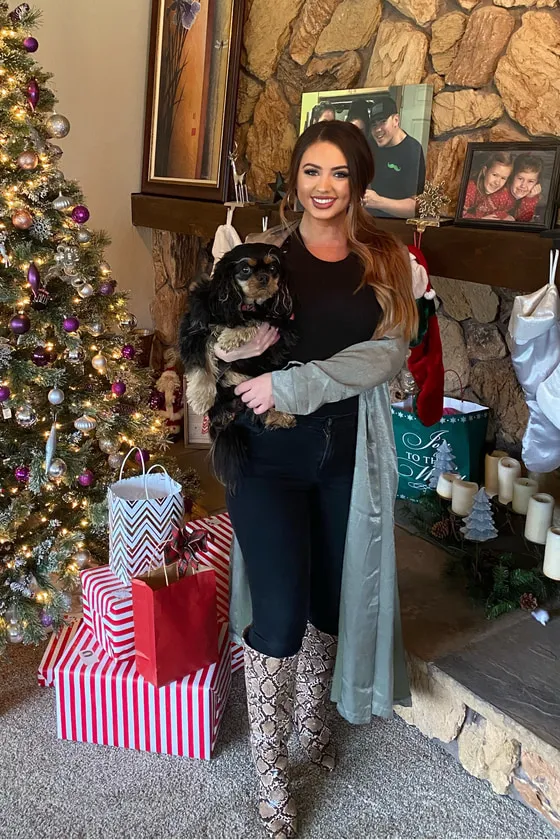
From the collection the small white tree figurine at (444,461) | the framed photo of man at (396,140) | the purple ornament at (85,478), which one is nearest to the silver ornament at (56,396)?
the purple ornament at (85,478)

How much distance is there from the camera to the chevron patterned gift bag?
1.74 metres

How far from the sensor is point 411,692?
1.73 m

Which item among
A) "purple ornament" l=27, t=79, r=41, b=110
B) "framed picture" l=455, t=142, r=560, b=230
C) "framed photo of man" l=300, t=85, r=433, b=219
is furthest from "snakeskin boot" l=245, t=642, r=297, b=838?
"purple ornament" l=27, t=79, r=41, b=110

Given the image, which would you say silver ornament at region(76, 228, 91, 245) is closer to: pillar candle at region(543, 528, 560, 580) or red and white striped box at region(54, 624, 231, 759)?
red and white striped box at region(54, 624, 231, 759)

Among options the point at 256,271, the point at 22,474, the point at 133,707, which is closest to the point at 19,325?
the point at 22,474

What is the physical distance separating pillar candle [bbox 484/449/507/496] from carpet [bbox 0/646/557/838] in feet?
3.01

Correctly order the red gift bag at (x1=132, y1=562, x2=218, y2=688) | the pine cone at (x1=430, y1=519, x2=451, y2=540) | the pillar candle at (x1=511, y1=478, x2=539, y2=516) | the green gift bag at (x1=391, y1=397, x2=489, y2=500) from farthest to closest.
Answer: the green gift bag at (x1=391, y1=397, x2=489, y2=500)
the pine cone at (x1=430, y1=519, x2=451, y2=540)
the pillar candle at (x1=511, y1=478, x2=539, y2=516)
the red gift bag at (x1=132, y1=562, x2=218, y2=688)

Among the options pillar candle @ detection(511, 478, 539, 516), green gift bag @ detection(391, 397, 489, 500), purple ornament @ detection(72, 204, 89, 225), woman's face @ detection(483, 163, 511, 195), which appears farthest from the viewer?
green gift bag @ detection(391, 397, 489, 500)

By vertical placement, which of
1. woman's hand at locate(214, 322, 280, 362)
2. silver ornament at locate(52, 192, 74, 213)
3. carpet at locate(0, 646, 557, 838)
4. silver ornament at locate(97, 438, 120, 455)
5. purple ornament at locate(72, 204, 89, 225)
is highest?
silver ornament at locate(52, 192, 74, 213)

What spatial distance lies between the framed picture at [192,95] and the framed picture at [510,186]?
1207mm

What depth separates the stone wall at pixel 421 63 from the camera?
2.04 meters

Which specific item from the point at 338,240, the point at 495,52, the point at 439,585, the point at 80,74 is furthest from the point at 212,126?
the point at 439,585

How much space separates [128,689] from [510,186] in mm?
1678

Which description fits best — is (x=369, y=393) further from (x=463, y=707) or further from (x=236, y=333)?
(x=463, y=707)
